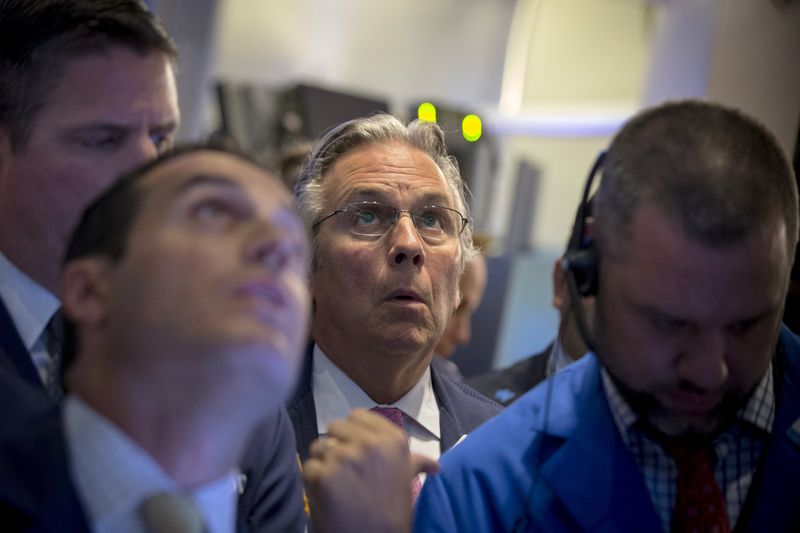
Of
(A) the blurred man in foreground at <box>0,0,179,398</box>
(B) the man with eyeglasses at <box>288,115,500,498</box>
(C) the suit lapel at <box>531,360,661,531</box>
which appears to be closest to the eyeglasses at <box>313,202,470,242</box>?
(B) the man with eyeglasses at <box>288,115,500,498</box>

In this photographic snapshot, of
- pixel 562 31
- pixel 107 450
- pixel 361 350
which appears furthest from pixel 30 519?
pixel 562 31

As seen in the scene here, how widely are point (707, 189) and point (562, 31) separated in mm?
5798

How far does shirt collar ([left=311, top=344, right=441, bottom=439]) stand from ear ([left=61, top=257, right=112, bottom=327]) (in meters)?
0.91

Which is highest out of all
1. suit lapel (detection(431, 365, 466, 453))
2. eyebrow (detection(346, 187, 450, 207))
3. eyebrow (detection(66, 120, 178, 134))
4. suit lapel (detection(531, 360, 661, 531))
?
eyebrow (detection(66, 120, 178, 134))

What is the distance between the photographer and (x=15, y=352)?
4.15 feet

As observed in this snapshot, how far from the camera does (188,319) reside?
86 centimetres

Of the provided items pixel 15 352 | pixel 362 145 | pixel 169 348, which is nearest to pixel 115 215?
pixel 169 348

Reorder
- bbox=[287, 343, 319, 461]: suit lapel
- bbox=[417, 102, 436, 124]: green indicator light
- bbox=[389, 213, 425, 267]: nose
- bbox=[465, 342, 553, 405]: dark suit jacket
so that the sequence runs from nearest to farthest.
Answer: bbox=[287, 343, 319, 461]: suit lapel → bbox=[389, 213, 425, 267]: nose → bbox=[465, 342, 553, 405]: dark suit jacket → bbox=[417, 102, 436, 124]: green indicator light

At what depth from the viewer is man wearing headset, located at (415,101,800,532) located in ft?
3.60

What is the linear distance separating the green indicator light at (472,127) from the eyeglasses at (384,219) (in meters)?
1.58

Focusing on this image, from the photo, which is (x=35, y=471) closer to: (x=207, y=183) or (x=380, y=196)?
(x=207, y=183)

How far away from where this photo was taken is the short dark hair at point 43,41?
1.42m

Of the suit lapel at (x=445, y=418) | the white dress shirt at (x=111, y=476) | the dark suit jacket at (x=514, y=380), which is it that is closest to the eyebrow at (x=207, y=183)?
the white dress shirt at (x=111, y=476)

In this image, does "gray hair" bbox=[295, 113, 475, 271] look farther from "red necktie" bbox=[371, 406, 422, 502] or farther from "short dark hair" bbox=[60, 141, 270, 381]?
"short dark hair" bbox=[60, 141, 270, 381]
